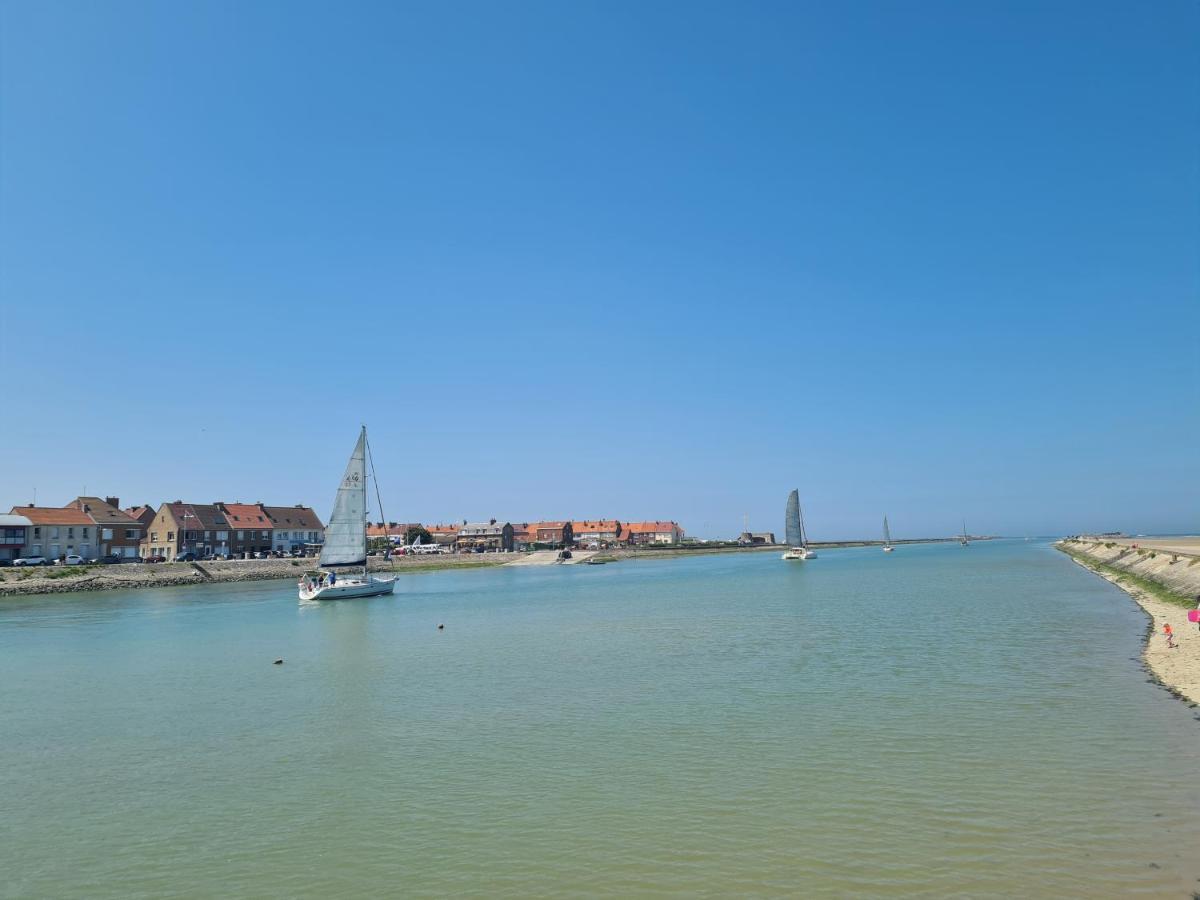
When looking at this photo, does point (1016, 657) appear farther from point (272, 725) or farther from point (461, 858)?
point (272, 725)

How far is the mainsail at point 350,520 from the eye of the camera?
75.3 m

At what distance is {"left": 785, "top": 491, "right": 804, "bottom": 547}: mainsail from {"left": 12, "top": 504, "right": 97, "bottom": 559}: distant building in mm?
114886

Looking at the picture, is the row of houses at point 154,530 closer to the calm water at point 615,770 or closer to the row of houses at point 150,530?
the row of houses at point 150,530

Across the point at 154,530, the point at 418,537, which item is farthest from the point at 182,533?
the point at 418,537

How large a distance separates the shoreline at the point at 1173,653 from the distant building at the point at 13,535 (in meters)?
118

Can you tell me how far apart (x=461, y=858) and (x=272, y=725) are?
12.5 m

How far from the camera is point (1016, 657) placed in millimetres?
29312

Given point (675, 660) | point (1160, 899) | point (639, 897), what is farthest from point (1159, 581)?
point (639, 897)

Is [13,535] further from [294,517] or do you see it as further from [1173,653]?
[1173,653]

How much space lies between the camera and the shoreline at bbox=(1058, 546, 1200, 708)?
22406 millimetres

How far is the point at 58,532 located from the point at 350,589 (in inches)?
2361

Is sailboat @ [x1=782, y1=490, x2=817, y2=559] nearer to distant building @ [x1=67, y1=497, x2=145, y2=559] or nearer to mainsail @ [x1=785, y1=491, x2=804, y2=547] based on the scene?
mainsail @ [x1=785, y1=491, x2=804, y2=547]

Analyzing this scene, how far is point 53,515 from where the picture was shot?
107 m

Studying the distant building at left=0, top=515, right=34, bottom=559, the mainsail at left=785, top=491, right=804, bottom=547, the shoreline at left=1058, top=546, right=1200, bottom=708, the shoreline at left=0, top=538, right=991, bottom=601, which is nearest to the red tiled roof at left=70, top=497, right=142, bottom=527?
the distant building at left=0, top=515, right=34, bottom=559
